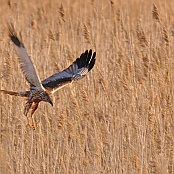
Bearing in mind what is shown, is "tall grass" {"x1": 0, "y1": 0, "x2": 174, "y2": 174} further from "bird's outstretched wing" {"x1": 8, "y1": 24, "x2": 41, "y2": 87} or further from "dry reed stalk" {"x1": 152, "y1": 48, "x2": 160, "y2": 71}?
"bird's outstretched wing" {"x1": 8, "y1": 24, "x2": 41, "y2": 87}

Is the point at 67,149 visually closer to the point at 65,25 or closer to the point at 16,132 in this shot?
the point at 16,132

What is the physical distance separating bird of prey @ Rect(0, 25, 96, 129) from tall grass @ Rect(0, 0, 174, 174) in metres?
0.18

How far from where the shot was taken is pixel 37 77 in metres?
5.50

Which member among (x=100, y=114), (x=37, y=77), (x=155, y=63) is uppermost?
(x=155, y=63)

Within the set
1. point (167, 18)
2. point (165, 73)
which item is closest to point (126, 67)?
point (165, 73)

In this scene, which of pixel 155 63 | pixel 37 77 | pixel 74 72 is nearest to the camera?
pixel 37 77

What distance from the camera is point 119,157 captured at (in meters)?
6.08

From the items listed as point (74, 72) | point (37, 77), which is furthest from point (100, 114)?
point (37, 77)

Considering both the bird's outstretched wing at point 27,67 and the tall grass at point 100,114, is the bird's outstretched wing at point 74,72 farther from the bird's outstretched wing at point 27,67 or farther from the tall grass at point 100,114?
the bird's outstretched wing at point 27,67

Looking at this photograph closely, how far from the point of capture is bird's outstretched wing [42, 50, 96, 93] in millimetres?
6121

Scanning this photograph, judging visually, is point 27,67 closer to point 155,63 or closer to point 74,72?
point 74,72

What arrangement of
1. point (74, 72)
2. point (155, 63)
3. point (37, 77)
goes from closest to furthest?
1. point (37, 77)
2. point (74, 72)
3. point (155, 63)

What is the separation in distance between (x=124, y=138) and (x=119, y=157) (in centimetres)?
22

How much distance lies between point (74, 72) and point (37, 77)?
0.98 meters
